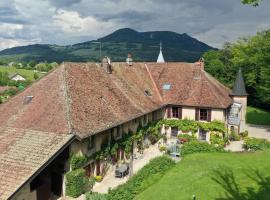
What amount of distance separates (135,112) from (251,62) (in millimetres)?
39042

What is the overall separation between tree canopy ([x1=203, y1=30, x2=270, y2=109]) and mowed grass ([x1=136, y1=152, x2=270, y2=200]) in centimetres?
2129

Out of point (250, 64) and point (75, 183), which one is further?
point (250, 64)

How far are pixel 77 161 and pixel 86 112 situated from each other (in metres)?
4.15

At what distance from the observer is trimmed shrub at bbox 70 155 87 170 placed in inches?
861

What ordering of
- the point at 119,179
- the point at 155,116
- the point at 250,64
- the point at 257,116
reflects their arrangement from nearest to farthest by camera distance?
the point at 119,179 → the point at 155,116 → the point at 257,116 → the point at 250,64

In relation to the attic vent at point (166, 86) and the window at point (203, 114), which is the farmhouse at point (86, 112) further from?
the attic vent at point (166, 86)

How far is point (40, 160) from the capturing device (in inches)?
765

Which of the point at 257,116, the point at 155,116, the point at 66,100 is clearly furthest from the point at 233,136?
the point at 257,116

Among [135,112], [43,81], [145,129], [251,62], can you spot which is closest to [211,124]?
[145,129]

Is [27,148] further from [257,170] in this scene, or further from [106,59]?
[257,170]

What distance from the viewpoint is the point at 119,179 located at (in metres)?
25.4

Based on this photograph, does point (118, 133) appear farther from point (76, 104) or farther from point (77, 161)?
point (77, 161)

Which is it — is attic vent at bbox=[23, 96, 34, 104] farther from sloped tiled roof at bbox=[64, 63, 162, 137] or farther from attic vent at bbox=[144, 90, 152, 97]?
attic vent at bbox=[144, 90, 152, 97]

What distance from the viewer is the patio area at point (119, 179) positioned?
936 inches
